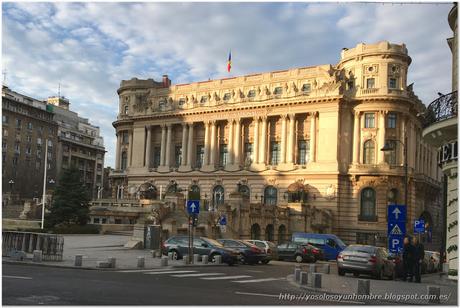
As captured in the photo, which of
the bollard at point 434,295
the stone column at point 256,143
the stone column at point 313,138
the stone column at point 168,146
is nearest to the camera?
the bollard at point 434,295

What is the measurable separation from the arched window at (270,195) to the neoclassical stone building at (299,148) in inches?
4.9

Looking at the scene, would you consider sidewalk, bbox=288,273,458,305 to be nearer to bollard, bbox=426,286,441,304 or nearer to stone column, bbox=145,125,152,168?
bollard, bbox=426,286,441,304

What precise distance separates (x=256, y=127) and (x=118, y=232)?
27.7 metres

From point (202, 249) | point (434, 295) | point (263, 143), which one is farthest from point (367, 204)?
point (434, 295)

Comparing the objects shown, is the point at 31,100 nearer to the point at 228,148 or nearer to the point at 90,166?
the point at 90,166

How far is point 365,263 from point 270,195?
46824mm

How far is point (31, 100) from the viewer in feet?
364

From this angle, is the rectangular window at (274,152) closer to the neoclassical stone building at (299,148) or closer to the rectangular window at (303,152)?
the neoclassical stone building at (299,148)

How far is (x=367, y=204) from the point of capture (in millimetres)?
67312

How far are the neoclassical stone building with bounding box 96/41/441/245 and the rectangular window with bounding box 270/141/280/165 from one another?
13 cm

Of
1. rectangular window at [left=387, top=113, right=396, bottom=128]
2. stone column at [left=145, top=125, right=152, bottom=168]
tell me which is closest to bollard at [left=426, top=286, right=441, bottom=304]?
rectangular window at [left=387, top=113, right=396, bottom=128]

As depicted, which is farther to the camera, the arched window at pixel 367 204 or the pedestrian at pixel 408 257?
the arched window at pixel 367 204

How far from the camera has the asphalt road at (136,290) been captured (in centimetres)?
1321

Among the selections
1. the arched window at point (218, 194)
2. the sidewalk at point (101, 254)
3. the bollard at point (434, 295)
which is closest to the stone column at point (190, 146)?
the arched window at point (218, 194)
